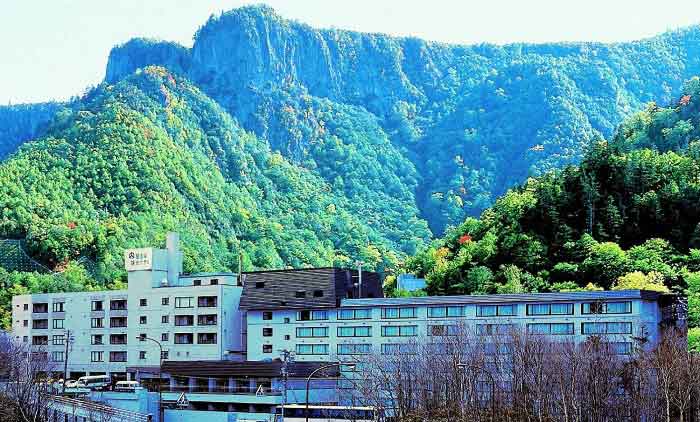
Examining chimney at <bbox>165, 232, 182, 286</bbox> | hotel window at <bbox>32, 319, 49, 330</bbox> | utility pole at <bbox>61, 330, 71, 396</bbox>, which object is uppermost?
chimney at <bbox>165, 232, 182, 286</bbox>

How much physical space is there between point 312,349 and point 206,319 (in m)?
12.5

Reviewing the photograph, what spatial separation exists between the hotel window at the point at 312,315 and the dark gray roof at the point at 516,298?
2285mm

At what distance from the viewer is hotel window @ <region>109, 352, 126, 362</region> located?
114562 millimetres

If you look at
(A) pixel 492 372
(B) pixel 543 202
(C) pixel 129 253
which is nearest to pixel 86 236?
(C) pixel 129 253

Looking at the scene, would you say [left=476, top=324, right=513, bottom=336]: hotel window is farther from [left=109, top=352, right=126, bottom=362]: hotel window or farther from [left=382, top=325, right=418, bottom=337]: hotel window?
[left=109, top=352, right=126, bottom=362]: hotel window

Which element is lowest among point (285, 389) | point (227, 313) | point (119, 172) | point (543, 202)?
point (285, 389)

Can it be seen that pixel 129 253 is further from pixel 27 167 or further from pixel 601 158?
pixel 27 167

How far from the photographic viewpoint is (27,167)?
630 feet

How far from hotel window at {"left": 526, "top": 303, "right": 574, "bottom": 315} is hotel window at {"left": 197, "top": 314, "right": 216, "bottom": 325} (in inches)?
1281

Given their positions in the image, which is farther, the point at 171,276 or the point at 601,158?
the point at 601,158

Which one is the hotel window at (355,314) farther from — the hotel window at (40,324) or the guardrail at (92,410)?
the hotel window at (40,324)

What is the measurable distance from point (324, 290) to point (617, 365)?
32.7 metres

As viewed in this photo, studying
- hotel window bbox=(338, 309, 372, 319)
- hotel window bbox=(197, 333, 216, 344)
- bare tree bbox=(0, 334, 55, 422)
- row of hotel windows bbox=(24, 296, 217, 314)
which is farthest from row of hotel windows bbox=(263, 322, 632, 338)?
bare tree bbox=(0, 334, 55, 422)

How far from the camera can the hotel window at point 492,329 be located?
89.7m
